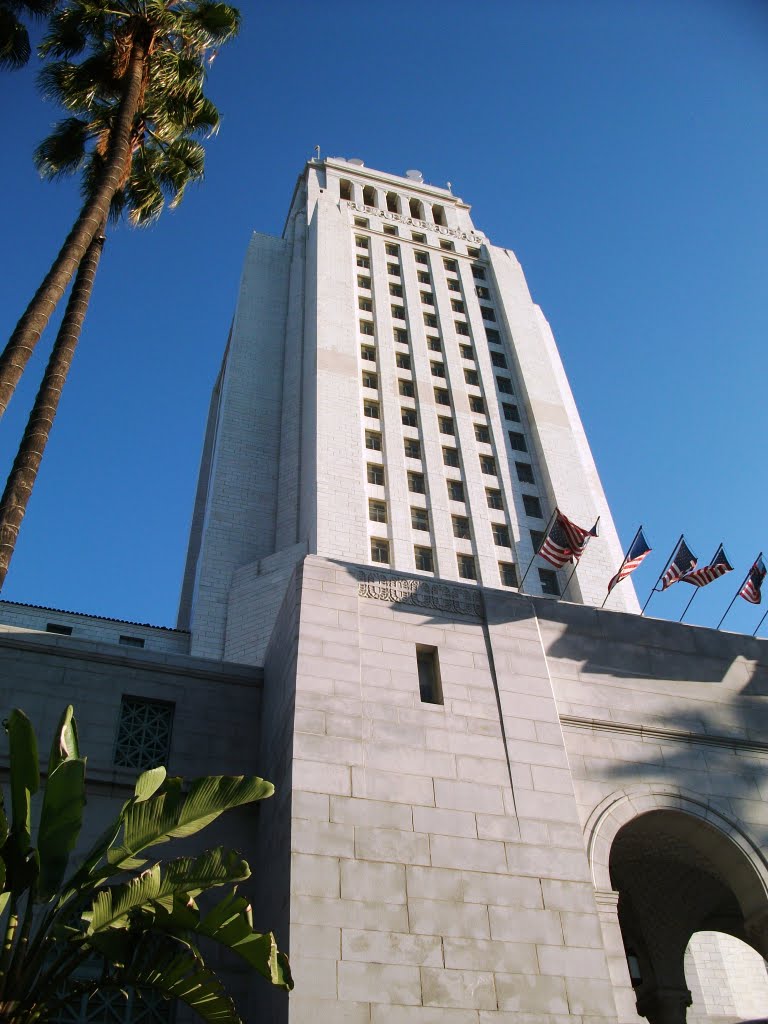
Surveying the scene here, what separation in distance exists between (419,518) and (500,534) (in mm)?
3938

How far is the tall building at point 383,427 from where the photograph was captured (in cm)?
3972

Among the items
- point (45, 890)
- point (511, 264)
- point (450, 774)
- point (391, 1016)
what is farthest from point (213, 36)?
point (511, 264)

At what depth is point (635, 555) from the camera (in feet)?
75.6

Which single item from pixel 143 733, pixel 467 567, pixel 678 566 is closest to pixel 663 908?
pixel 678 566

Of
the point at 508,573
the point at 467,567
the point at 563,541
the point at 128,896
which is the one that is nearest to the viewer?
the point at 128,896

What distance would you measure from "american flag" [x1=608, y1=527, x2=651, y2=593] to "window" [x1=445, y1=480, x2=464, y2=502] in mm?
20745

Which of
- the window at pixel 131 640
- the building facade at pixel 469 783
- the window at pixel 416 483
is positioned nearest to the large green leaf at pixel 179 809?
the building facade at pixel 469 783

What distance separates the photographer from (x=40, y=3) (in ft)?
66.2

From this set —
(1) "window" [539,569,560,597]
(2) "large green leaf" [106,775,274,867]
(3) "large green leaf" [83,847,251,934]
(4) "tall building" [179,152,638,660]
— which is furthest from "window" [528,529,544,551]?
(3) "large green leaf" [83,847,251,934]

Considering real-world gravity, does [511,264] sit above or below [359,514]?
above

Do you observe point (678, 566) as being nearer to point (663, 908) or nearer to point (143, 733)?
point (663, 908)

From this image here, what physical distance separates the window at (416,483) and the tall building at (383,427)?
0.24 feet

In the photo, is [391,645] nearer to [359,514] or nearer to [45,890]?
[45,890]

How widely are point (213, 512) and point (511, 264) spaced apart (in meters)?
28.8
